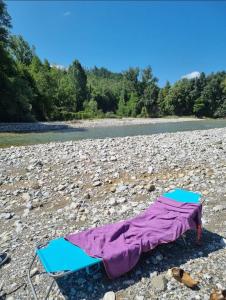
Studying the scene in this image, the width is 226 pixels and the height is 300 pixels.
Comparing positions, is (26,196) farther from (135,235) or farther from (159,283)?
(159,283)

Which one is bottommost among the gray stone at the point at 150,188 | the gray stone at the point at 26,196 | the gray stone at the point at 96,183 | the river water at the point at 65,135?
the river water at the point at 65,135

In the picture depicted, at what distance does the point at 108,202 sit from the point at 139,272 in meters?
2.64

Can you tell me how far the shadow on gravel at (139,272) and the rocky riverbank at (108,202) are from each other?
0.6 inches

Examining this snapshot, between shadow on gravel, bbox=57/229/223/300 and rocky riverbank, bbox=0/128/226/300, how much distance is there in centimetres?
1

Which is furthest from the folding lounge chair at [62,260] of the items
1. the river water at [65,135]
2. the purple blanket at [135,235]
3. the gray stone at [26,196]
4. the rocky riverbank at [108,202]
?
the river water at [65,135]

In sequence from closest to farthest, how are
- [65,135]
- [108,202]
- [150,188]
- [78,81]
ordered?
[108,202] < [150,188] < [65,135] < [78,81]

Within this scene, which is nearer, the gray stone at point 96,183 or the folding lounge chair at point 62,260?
the folding lounge chair at point 62,260

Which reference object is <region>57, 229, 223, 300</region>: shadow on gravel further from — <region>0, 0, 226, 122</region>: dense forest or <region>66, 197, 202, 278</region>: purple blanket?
<region>0, 0, 226, 122</region>: dense forest

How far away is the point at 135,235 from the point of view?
4297mm

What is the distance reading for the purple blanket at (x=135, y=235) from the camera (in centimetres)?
383

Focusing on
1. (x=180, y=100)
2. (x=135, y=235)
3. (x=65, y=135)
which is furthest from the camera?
(x=180, y=100)

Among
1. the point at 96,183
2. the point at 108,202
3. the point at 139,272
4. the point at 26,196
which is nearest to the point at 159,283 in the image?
the point at 139,272

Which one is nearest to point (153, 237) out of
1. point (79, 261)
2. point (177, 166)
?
point (79, 261)

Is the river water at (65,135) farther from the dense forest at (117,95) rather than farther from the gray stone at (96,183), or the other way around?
the dense forest at (117,95)
